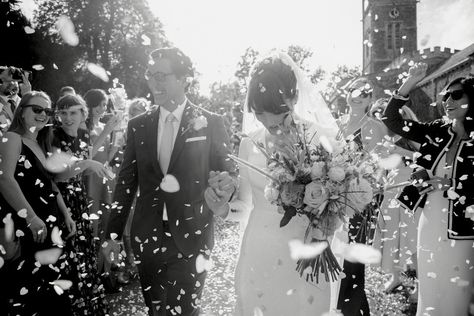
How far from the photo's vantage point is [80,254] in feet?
16.4

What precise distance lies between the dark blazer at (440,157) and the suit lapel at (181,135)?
2.07 m

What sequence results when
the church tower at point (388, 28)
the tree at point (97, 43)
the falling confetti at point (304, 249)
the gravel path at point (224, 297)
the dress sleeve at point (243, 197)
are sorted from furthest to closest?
the church tower at point (388, 28), the tree at point (97, 43), the gravel path at point (224, 297), the dress sleeve at point (243, 197), the falling confetti at point (304, 249)

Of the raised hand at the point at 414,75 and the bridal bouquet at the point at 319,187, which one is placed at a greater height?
the raised hand at the point at 414,75

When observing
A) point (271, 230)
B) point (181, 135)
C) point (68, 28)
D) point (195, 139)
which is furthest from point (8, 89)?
point (68, 28)

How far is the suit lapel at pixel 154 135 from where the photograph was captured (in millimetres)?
3963

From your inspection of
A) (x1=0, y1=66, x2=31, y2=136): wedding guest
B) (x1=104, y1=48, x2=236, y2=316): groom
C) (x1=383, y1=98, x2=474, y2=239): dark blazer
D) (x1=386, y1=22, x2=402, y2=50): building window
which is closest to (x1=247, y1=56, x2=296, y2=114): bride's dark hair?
(x1=104, y1=48, x2=236, y2=316): groom

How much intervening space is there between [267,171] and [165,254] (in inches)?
55.7

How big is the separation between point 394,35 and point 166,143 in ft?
200

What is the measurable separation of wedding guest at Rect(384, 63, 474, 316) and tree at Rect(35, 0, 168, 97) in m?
25.6

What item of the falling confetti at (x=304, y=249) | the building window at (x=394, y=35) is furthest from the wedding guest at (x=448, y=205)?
the building window at (x=394, y=35)

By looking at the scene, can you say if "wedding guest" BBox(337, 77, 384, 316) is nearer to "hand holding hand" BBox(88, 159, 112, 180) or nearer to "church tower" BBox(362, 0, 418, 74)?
"hand holding hand" BBox(88, 159, 112, 180)

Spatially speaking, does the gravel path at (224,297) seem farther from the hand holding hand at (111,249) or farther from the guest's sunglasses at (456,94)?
the guest's sunglasses at (456,94)

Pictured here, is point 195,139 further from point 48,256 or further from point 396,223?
point 396,223

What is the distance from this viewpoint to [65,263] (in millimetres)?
4605
